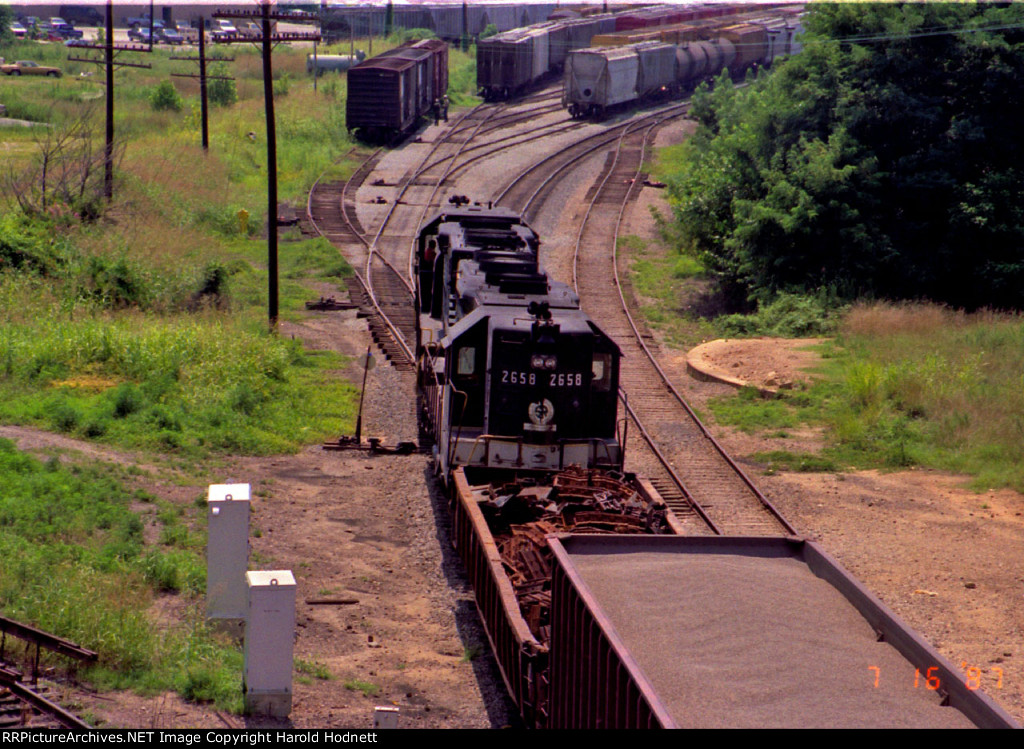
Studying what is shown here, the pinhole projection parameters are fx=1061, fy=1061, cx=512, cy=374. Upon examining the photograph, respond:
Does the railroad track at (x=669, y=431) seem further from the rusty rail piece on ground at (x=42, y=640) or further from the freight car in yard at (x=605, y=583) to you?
the rusty rail piece on ground at (x=42, y=640)

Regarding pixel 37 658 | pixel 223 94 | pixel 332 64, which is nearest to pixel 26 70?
pixel 332 64

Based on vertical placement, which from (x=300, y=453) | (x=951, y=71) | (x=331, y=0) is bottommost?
(x=300, y=453)

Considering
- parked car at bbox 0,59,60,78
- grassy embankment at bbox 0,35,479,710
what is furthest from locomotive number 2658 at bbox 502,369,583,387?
parked car at bbox 0,59,60,78

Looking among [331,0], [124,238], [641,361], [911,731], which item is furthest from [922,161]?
[331,0]

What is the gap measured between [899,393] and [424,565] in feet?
39.0

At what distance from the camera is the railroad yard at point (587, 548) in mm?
7148

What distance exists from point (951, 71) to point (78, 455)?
83.8ft

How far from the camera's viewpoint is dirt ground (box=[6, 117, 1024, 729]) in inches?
413

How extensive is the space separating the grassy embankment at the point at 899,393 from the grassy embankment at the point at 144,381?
30.6ft

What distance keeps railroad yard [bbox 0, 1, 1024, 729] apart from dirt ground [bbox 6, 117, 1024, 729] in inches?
1.7

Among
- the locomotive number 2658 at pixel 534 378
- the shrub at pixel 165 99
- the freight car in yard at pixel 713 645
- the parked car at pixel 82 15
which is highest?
the parked car at pixel 82 15

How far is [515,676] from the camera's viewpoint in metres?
9.80

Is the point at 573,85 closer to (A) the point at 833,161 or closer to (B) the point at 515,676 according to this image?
(A) the point at 833,161

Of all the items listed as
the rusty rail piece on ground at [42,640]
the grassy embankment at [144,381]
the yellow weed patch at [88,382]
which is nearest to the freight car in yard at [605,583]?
the grassy embankment at [144,381]
